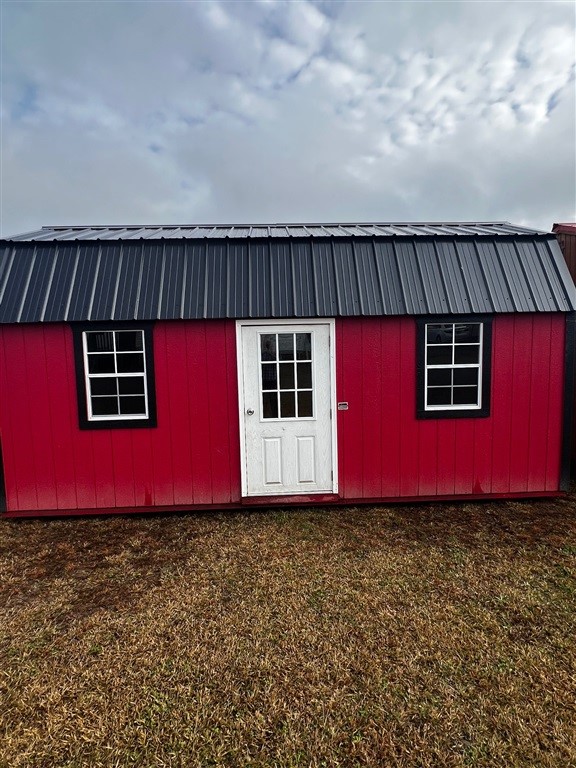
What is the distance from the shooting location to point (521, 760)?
1933mm

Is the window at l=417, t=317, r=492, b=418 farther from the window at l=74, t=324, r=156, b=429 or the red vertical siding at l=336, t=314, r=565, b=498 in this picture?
the window at l=74, t=324, r=156, b=429

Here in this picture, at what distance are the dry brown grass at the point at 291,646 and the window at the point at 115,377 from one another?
1365 millimetres

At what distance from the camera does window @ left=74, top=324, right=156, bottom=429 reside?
4832mm

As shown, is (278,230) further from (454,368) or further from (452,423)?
(452,423)

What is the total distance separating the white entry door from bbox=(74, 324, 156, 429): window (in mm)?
1167

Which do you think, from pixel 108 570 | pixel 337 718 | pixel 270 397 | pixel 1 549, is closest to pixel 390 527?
pixel 270 397

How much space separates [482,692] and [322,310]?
3.76 meters

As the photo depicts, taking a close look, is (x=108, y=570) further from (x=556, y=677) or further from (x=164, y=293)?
(x=556, y=677)

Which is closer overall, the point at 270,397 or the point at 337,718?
the point at 337,718

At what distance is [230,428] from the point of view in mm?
Answer: 4988

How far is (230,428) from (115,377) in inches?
60.3

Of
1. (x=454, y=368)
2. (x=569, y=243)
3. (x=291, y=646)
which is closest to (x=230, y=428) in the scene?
(x=291, y=646)

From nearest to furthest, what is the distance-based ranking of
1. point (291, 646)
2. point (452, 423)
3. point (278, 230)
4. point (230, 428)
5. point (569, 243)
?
point (291, 646)
point (230, 428)
point (452, 423)
point (278, 230)
point (569, 243)

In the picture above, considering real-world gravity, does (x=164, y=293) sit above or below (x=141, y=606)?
above
